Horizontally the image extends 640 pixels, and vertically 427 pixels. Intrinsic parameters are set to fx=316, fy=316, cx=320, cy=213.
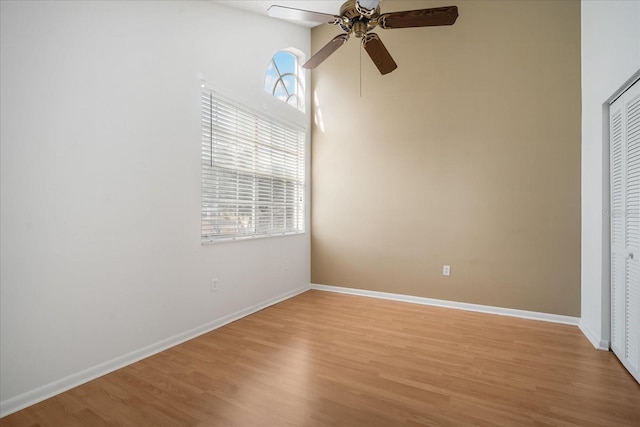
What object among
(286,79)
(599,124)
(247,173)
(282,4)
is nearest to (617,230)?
(599,124)

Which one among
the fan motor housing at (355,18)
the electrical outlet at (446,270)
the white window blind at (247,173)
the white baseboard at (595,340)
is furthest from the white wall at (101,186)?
the white baseboard at (595,340)

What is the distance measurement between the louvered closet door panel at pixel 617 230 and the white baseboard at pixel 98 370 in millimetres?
3232

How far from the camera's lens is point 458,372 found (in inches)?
86.0

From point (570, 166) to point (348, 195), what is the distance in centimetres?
241

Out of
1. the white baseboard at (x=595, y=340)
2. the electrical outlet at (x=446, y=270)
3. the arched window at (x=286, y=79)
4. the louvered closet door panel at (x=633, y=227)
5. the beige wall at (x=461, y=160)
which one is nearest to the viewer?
A: the louvered closet door panel at (x=633, y=227)

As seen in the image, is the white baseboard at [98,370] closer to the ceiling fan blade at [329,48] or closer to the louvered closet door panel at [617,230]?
the ceiling fan blade at [329,48]

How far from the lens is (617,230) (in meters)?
2.39

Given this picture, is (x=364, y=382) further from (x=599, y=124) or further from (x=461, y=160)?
(x=599, y=124)

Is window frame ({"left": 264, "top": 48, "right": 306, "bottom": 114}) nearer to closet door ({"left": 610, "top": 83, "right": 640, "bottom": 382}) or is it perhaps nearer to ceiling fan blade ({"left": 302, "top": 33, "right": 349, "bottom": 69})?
ceiling fan blade ({"left": 302, "top": 33, "right": 349, "bottom": 69})

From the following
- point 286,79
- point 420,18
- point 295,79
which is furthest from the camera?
point 295,79

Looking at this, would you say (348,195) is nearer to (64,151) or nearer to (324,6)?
(324,6)

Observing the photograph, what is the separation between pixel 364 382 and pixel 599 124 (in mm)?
2777

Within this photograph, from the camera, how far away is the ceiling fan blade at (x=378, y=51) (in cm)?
243

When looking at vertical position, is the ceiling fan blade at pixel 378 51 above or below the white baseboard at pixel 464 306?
above
